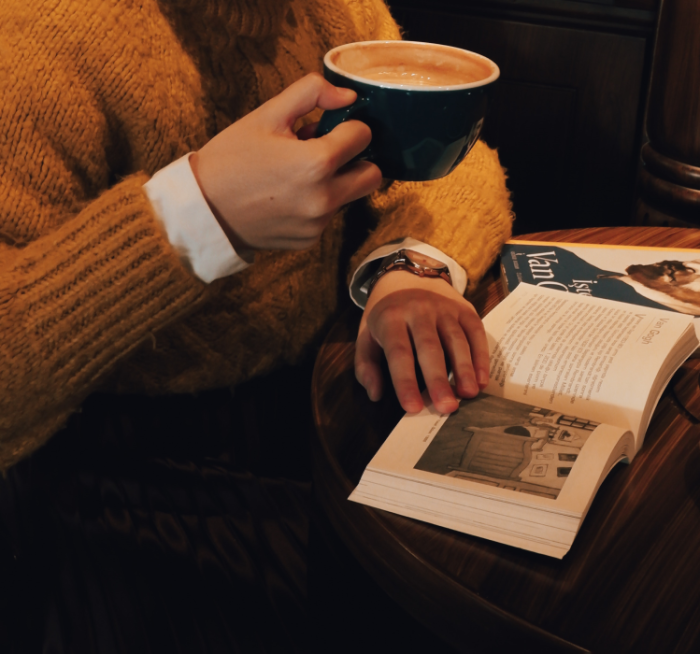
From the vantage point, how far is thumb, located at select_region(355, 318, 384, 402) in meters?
0.58

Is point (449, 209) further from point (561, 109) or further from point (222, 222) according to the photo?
point (561, 109)

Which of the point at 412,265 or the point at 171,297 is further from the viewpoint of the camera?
the point at 412,265

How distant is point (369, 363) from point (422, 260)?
17 centimetres

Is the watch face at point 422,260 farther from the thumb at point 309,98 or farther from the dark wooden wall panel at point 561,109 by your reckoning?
the dark wooden wall panel at point 561,109

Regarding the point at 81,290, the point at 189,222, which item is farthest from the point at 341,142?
the point at 81,290

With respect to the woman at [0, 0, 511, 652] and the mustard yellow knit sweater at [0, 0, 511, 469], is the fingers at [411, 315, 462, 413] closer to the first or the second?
the woman at [0, 0, 511, 652]

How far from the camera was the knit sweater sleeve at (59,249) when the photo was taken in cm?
54

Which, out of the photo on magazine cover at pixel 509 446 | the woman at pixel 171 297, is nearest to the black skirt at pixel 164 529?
the woman at pixel 171 297

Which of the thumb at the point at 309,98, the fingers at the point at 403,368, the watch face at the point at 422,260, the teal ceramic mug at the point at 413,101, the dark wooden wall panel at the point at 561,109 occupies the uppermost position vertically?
the thumb at the point at 309,98

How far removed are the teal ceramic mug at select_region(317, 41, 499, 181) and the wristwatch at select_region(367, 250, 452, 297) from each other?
16cm

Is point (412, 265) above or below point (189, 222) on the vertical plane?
below

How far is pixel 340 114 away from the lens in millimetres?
506

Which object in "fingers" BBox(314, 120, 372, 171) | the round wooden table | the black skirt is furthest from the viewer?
the black skirt

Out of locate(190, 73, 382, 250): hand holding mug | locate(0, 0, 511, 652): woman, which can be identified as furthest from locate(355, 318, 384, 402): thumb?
locate(190, 73, 382, 250): hand holding mug
